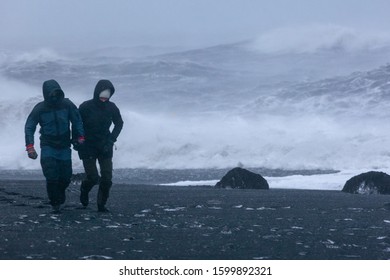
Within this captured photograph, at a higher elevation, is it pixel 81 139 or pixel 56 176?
pixel 81 139

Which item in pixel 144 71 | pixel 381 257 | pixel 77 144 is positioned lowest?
pixel 381 257

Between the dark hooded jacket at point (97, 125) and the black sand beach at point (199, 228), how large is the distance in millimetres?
Result: 751

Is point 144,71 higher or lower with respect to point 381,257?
higher

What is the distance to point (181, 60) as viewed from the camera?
53844 millimetres

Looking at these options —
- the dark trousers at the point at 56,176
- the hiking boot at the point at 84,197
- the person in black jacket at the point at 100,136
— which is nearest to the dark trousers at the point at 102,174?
the person in black jacket at the point at 100,136

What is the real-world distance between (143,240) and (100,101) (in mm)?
3104

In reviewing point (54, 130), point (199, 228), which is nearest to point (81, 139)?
point (54, 130)

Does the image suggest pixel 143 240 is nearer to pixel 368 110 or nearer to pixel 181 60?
pixel 368 110

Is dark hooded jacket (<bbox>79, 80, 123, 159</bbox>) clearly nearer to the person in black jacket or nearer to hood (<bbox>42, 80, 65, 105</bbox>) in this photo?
the person in black jacket

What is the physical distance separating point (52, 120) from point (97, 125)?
23.0 inches

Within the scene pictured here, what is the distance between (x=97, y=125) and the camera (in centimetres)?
980

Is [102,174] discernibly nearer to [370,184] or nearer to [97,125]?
[97,125]

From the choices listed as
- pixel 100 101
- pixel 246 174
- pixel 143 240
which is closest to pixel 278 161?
pixel 246 174
